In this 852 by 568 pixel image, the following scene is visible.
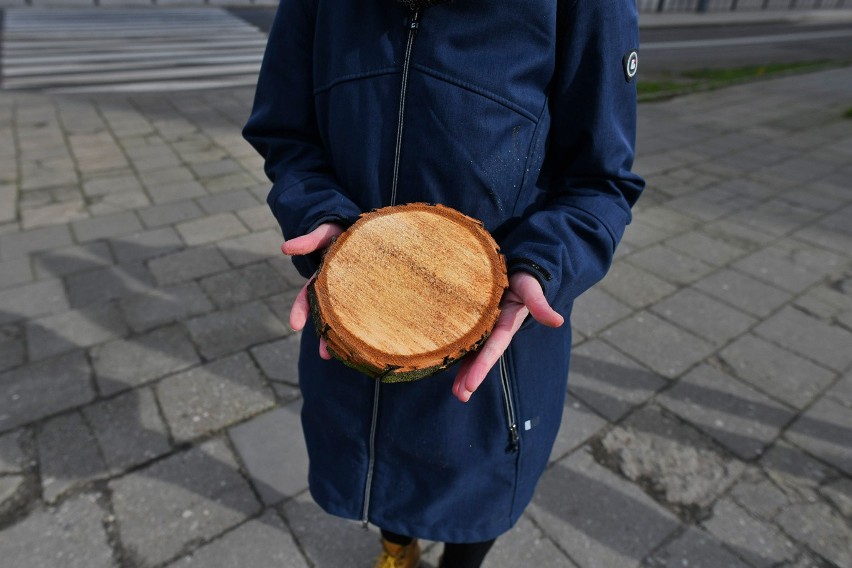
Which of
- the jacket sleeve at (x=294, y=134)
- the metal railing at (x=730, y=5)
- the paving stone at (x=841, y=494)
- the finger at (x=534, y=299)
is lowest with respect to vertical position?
the paving stone at (x=841, y=494)

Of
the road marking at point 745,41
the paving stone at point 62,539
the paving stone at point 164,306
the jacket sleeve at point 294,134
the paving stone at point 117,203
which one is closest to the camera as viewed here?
the jacket sleeve at point 294,134

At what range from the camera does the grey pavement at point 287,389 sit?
195cm

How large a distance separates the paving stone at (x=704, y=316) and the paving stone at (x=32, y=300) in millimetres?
3618

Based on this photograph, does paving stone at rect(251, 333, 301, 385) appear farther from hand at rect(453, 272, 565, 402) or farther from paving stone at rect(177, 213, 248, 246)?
hand at rect(453, 272, 565, 402)

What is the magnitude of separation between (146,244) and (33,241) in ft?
2.63

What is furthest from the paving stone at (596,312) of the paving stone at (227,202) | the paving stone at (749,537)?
the paving stone at (227,202)

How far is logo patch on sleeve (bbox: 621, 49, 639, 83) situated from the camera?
1025mm

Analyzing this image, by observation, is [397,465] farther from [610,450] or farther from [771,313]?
[771,313]

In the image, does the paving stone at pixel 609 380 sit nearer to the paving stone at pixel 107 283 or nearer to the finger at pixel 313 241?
the finger at pixel 313 241

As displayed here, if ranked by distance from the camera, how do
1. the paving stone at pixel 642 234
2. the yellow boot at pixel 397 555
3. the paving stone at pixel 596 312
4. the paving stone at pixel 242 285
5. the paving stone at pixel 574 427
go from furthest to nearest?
the paving stone at pixel 642 234 → the paving stone at pixel 242 285 → the paving stone at pixel 596 312 → the paving stone at pixel 574 427 → the yellow boot at pixel 397 555

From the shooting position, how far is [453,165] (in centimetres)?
103

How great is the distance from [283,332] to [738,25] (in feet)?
75.6

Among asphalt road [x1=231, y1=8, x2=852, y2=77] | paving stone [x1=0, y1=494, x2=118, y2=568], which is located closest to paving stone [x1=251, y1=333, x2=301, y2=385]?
paving stone [x1=0, y1=494, x2=118, y2=568]

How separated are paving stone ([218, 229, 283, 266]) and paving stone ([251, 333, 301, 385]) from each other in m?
0.98
